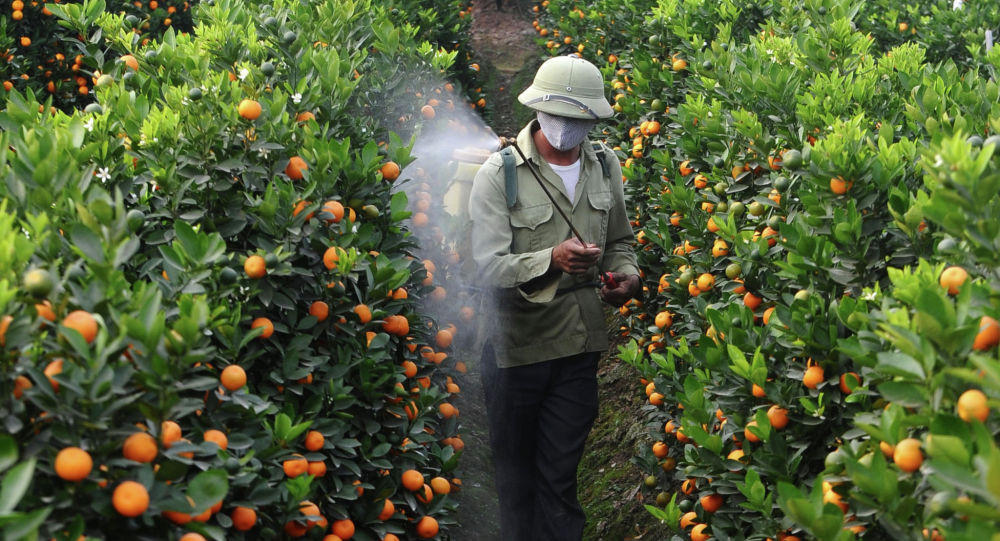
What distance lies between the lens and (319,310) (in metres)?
3.11

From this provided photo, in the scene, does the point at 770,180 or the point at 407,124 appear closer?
the point at 770,180

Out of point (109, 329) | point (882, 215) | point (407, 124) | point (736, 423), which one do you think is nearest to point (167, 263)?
point (109, 329)

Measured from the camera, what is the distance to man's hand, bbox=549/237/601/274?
3958mm

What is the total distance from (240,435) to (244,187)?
3.56ft

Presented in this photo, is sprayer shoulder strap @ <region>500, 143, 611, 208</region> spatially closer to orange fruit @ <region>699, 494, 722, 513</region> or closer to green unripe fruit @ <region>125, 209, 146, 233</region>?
orange fruit @ <region>699, 494, 722, 513</region>

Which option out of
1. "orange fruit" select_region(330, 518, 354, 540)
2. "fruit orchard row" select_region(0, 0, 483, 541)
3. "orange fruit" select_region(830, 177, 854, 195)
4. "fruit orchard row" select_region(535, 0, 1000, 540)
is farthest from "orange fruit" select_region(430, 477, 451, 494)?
"orange fruit" select_region(830, 177, 854, 195)

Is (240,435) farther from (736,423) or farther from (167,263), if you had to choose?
(736,423)

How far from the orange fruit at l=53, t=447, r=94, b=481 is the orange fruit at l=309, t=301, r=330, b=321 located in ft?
4.02

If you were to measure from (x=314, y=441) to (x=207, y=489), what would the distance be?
729 mm

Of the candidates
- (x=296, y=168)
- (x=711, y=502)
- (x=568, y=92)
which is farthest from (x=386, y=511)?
(x=568, y=92)

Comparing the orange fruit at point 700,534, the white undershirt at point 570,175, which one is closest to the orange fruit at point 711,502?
the orange fruit at point 700,534

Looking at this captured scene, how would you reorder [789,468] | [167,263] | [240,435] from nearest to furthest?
[240,435] < [167,263] < [789,468]

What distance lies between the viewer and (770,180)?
13.0ft

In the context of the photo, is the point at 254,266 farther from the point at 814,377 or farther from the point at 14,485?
the point at 814,377
